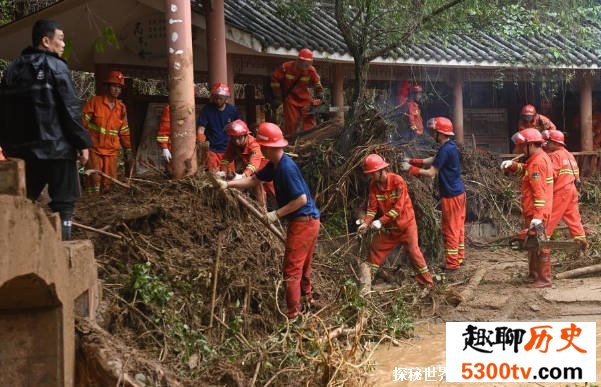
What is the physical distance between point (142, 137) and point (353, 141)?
11.9 ft

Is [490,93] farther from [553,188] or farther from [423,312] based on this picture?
[423,312]

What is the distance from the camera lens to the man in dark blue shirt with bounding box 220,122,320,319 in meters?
6.95

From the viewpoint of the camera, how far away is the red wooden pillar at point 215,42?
10.1 m

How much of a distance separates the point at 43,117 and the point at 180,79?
211cm

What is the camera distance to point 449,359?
6398 millimetres

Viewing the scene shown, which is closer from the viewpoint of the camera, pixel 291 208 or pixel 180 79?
pixel 291 208

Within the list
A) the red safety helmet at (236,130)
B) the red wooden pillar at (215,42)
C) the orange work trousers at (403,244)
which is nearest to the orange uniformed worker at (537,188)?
the orange work trousers at (403,244)

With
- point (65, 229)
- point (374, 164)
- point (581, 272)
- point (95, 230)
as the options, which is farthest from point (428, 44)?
point (65, 229)

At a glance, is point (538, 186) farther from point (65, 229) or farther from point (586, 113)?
point (586, 113)

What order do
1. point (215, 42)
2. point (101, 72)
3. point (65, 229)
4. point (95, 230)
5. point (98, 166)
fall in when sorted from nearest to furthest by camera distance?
1. point (65, 229)
2. point (95, 230)
3. point (98, 166)
4. point (215, 42)
5. point (101, 72)

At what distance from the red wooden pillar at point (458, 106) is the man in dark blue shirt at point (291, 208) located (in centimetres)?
865

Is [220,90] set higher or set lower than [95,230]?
higher

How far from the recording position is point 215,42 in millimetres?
10125

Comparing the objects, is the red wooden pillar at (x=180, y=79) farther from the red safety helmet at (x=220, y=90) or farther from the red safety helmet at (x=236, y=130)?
the red safety helmet at (x=220, y=90)
